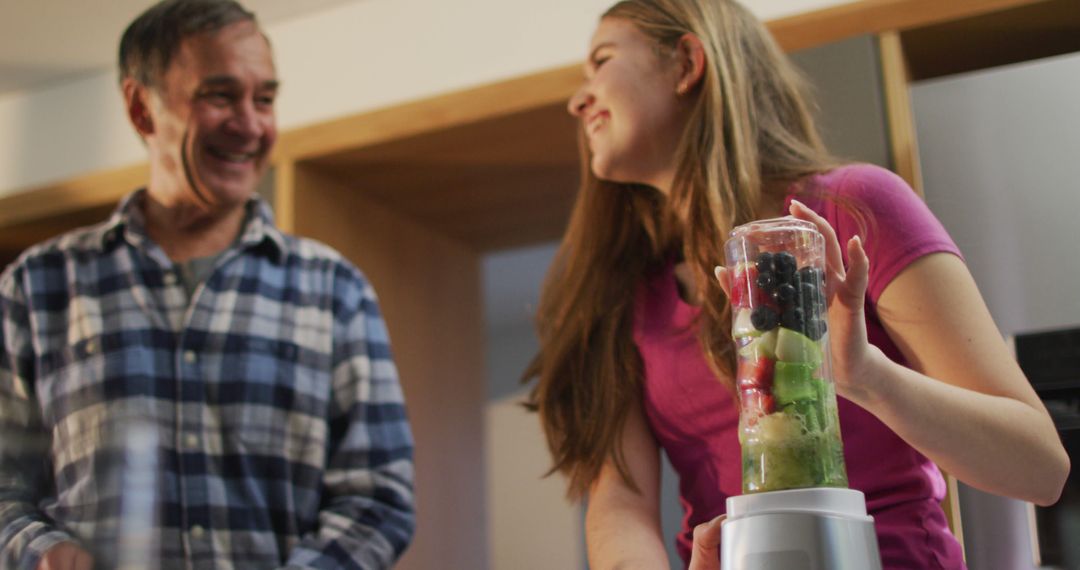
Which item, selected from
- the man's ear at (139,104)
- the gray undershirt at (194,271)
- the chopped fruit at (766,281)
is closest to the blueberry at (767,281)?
the chopped fruit at (766,281)

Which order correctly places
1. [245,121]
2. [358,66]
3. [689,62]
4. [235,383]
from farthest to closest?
[358,66], [245,121], [235,383], [689,62]

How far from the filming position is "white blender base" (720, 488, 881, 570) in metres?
0.68

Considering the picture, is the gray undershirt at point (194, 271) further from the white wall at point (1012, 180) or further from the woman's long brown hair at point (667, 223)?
the white wall at point (1012, 180)

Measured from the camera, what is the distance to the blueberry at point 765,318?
716mm

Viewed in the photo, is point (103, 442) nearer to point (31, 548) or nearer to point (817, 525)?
point (31, 548)

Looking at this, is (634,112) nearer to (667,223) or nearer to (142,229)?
(667,223)

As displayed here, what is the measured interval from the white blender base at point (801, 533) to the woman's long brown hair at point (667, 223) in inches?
12.8

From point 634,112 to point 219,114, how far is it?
57cm

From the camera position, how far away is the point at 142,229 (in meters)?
1.46

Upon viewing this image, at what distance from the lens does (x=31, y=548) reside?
103cm

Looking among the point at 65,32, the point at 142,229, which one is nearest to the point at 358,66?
the point at 65,32

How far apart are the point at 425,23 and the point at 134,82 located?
595 mm

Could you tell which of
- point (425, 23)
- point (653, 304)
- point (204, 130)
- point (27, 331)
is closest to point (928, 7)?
point (653, 304)

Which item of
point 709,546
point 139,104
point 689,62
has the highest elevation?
point 139,104
